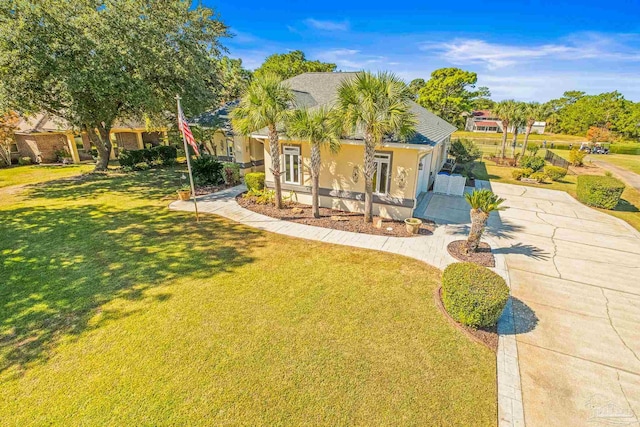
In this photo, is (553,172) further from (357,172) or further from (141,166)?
(141,166)

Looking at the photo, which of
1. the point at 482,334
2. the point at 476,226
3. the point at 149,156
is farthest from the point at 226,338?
the point at 149,156

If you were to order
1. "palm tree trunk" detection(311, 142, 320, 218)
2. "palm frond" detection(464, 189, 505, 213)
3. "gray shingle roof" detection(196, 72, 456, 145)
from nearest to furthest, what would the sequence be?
"palm frond" detection(464, 189, 505, 213)
"palm tree trunk" detection(311, 142, 320, 218)
"gray shingle roof" detection(196, 72, 456, 145)

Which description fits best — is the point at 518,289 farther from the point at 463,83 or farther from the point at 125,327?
the point at 463,83

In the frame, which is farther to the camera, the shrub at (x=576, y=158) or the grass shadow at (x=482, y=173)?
the shrub at (x=576, y=158)

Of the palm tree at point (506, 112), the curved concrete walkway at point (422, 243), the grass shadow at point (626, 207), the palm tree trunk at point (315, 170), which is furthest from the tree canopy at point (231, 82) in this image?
the grass shadow at point (626, 207)

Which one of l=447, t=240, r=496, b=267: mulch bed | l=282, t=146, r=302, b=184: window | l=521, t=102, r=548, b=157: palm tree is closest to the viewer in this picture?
l=447, t=240, r=496, b=267: mulch bed

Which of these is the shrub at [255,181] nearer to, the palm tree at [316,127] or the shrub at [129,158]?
the palm tree at [316,127]

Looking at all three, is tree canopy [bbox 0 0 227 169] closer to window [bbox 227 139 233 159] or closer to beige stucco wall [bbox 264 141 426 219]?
window [bbox 227 139 233 159]

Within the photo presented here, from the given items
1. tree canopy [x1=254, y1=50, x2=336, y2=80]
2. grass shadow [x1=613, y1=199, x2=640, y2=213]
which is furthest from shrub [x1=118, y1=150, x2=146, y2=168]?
grass shadow [x1=613, y1=199, x2=640, y2=213]
